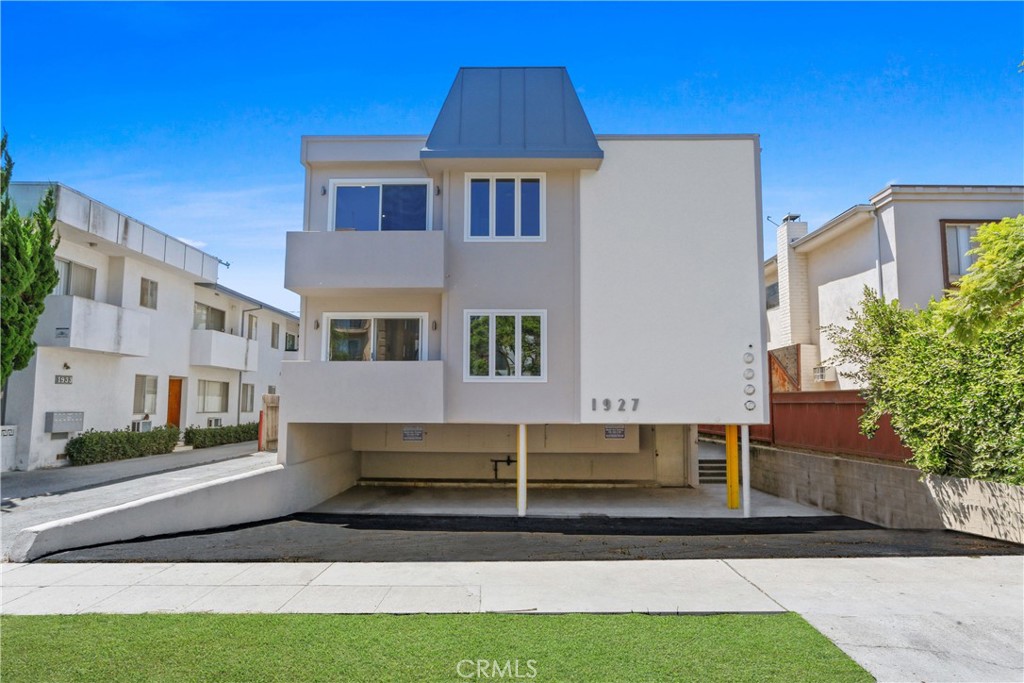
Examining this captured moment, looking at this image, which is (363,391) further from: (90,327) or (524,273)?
(90,327)

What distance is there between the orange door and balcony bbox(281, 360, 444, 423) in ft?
38.5

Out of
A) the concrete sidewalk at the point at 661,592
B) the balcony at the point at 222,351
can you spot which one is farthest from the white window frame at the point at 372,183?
the balcony at the point at 222,351

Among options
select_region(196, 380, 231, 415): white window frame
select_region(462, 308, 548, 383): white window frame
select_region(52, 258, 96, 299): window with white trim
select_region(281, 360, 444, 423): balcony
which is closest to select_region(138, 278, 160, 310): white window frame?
select_region(52, 258, 96, 299): window with white trim

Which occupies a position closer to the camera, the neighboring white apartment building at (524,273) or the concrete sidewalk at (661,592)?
the concrete sidewalk at (661,592)

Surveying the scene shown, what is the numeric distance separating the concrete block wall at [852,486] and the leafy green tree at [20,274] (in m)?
18.5

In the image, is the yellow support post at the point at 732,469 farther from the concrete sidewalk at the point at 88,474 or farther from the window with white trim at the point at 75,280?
the window with white trim at the point at 75,280

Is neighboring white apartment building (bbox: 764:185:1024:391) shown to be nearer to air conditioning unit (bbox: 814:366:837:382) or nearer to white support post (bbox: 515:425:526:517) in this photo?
air conditioning unit (bbox: 814:366:837:382)

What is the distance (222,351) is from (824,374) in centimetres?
2202

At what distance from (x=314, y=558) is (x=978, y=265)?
9974mm

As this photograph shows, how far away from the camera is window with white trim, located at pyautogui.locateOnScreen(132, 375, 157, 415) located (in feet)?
63.9

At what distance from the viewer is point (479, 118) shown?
43.6 feet

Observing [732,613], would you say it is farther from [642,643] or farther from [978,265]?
[978,265]

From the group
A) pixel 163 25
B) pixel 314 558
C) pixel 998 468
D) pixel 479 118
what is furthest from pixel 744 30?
pixel 314 558

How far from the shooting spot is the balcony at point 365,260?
12.7 metres
